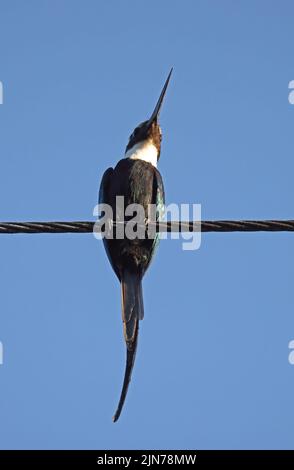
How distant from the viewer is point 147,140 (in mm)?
6383

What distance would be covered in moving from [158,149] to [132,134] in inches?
11.3

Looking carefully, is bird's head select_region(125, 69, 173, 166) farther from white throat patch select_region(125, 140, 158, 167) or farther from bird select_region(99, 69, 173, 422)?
bird select_region(99, 69, 173, 422)

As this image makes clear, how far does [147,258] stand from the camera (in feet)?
17.7

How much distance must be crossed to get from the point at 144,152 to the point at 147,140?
205 millimetres

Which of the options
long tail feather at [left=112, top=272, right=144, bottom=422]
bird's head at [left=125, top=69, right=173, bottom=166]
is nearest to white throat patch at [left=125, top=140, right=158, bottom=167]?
bird's head at [left=125, top=69, right=173, bottom=166]

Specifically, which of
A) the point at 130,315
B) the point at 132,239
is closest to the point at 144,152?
the point at 132,239

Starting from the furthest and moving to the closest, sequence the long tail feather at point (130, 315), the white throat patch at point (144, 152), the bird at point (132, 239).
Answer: the white throat patch at point (144, 152), the bird at point (132, 239), the long tail feather at point (130, 315)

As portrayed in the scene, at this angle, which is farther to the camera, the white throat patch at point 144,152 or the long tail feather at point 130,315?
the white throat patch at point 144,152

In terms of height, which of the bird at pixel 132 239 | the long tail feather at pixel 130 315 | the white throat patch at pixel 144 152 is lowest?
the long tail feather at pixel 130 315

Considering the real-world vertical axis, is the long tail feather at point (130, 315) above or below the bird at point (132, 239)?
below

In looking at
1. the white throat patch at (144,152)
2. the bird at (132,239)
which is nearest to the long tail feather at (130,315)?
the bird at (132,239)

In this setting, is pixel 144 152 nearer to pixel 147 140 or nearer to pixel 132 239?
pixel 147 140

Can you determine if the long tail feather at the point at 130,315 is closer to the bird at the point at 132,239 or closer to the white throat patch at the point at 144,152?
the bird at the point at 132,239

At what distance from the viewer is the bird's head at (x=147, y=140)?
6.18 meters
